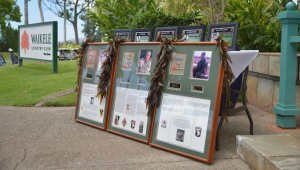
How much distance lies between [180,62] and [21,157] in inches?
86.7

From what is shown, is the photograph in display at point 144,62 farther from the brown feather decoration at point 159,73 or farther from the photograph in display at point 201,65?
Result: the photograph in display at point 201,65

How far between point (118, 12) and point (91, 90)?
5382 mm

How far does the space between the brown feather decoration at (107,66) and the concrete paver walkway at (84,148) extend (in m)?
0.62

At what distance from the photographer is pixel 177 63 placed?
12.5ft

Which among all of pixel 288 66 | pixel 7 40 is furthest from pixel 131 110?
pixel 7 40

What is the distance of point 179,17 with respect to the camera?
7836mm

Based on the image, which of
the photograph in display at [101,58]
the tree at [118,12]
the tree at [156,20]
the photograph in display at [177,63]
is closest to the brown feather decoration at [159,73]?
the photograph in display at [177,63]

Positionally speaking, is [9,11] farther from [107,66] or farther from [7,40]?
[107,66]

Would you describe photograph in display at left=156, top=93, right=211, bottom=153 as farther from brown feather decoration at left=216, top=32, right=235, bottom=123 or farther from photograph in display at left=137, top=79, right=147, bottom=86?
photograph in display at left=137, top=79, right=147, bottom=86

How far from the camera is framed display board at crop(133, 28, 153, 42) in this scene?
5117 mm

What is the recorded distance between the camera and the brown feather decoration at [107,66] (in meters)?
4.50

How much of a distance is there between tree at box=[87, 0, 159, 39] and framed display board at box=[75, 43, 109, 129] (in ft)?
14.4

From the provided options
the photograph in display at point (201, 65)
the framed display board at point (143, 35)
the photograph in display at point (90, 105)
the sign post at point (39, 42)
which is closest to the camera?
the photograph in display at point (201, 65)

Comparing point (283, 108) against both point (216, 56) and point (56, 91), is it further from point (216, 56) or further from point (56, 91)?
point (56, 91)
